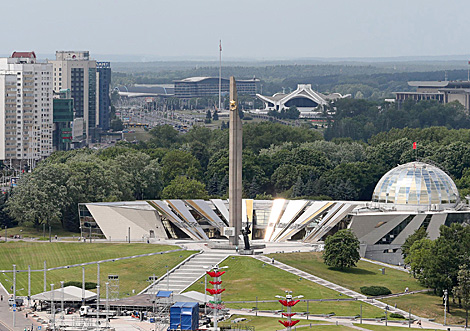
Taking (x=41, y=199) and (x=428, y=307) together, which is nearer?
(x=428, y=307)

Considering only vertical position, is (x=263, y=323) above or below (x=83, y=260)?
above

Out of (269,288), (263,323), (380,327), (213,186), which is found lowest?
(213,186)

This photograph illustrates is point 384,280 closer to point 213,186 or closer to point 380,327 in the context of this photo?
point 380,327

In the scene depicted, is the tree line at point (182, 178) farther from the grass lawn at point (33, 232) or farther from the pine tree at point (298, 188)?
the grass lawn at point (33, 232)

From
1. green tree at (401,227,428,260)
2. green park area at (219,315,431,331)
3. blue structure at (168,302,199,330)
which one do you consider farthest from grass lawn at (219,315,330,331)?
green tree at (401,227,428,260)

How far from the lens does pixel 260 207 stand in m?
151

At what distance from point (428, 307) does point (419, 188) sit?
34541 mm

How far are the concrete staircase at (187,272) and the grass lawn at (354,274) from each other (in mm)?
6743

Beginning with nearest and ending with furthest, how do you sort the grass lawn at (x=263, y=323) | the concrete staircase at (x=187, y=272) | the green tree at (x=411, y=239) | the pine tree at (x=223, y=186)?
the grass lawn at (x=263, y=323), the concrete staircase at (x=187, y=272), the green tree at (x=411, y=239), the pine tree at (x=223, y=186)

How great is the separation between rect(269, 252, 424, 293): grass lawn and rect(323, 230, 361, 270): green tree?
78 cm

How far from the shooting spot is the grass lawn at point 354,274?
388 ft

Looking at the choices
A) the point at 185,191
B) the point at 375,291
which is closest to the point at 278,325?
the point at 375,291

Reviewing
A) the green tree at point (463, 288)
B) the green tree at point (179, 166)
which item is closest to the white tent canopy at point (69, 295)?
the green tree at point (463, 288)

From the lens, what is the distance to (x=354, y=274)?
402 feet
